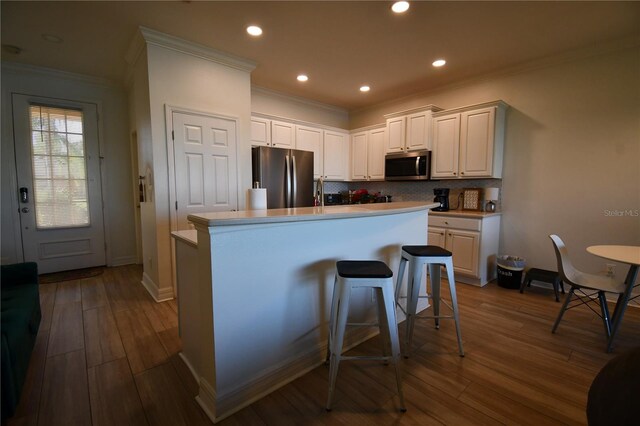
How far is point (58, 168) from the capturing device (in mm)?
3867

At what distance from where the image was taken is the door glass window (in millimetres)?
3740

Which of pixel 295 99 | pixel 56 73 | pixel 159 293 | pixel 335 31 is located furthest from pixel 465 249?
pixel 56 73

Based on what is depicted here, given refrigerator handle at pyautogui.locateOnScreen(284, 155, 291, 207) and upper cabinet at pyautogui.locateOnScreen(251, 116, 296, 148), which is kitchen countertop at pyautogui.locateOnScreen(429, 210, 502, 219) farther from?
upper cabinet at pyautogui.locateOnScreen(251, 116, 296, 148)

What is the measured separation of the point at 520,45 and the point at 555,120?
100cm

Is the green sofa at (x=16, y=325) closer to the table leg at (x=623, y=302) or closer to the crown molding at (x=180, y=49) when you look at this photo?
the crown molding at (x=180, y=49)

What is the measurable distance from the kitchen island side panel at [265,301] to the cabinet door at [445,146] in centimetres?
238

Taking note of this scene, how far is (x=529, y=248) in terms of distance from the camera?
141 inches

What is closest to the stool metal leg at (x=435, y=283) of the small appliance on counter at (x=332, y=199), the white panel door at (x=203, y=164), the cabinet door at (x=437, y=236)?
the cabinet door at (x=437, y=236)

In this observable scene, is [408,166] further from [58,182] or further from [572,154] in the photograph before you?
[58,182]

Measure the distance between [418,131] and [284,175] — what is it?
209 centimetres

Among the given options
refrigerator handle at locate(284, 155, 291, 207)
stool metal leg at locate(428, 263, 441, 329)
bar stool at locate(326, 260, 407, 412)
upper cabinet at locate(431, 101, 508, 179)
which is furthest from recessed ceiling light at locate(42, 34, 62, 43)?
upper cabinet at locate(431, 101, 508, 179)

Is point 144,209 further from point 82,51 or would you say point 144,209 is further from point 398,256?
point 398,256

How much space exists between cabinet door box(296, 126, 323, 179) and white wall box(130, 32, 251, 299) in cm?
118

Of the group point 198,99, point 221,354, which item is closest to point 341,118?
point 198,99
